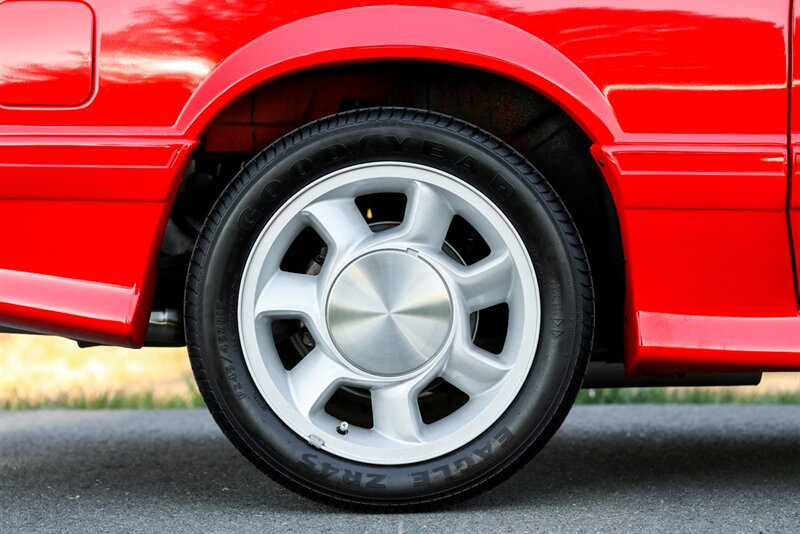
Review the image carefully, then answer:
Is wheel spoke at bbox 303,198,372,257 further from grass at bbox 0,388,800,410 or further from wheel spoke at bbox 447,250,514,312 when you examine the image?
grass at bbox 0,388,800,410

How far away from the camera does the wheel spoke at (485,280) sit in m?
2.32

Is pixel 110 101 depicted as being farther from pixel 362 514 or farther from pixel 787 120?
pixel 787 120

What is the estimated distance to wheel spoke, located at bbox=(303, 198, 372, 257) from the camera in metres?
2.32

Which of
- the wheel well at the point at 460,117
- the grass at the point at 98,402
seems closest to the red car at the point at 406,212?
the wheel well at the point at 460,117

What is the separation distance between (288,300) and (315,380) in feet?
0.58

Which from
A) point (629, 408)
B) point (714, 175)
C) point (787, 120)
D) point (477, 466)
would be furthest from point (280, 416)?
point (629, 408)

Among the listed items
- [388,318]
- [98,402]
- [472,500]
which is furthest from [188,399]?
[388,318]

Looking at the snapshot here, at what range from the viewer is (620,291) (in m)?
2.55

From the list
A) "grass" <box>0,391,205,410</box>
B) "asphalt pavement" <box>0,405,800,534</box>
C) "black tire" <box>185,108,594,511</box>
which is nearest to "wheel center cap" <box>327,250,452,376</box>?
"black tire" <box>185,108,594,511</box>

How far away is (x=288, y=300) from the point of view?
7.65 feet

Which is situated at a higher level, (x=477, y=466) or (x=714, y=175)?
(x=714, y=175)

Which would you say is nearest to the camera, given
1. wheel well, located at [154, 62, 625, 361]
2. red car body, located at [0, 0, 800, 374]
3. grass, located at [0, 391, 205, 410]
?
red car body, located at [0, 0, 800, 374]

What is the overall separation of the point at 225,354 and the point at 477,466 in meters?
0.57

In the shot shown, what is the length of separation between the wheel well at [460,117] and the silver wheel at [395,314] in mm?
244
